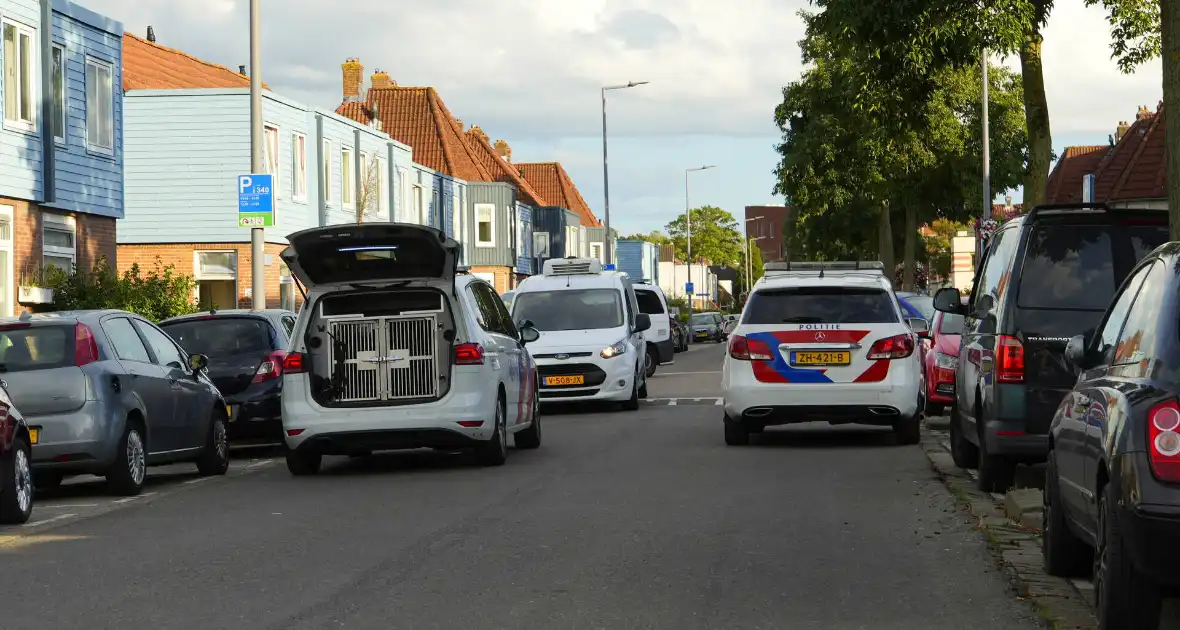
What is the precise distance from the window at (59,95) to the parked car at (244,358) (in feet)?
28.4

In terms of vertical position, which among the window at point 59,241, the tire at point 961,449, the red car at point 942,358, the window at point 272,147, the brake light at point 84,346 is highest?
the window at point 272,147

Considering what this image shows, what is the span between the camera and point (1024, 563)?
8.97 meters

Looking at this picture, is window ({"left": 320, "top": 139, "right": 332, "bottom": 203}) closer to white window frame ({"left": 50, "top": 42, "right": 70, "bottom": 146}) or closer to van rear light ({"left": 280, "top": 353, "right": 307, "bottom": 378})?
white window frame ({"left": 50, "top": 42, "right": 70, "bottom": 146})

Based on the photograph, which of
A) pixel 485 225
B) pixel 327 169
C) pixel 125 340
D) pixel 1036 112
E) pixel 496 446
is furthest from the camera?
pixel 485 225

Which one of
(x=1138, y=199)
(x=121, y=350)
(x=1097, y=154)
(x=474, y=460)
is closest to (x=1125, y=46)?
(x=474, y=460)

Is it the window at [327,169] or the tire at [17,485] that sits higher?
the window at [327,169]

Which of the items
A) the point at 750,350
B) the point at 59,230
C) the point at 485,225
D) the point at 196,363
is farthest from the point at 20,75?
the point at 485,225

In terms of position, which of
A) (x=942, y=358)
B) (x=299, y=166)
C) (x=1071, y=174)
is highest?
(x=1071, y=174)

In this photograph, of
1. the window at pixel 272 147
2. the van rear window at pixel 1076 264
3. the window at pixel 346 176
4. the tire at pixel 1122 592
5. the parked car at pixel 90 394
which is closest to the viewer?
the tire at pixel 1122 592

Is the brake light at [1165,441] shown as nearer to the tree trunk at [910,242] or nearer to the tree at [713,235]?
the tree trunk at [910,242]

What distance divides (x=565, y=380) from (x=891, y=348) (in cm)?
770

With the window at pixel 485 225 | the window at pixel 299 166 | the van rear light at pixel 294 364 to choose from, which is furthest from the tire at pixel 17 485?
the window at pixel 485 225

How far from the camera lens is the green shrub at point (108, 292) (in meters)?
24.5

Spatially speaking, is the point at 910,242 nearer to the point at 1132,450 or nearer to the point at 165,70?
the point at 165,70
